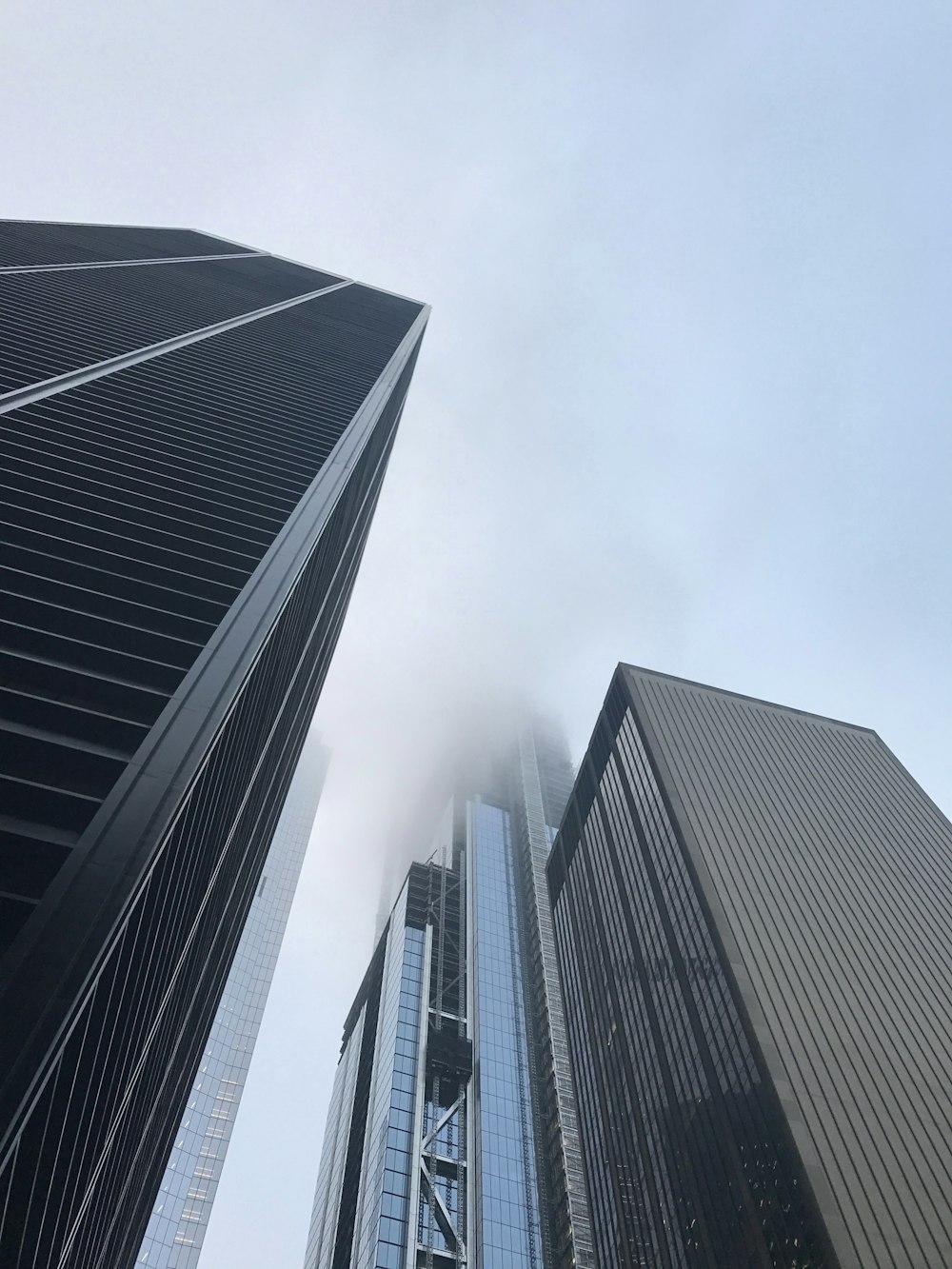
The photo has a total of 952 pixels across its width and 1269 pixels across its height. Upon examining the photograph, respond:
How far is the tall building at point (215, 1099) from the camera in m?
114

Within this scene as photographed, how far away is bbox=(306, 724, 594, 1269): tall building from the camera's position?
349ft

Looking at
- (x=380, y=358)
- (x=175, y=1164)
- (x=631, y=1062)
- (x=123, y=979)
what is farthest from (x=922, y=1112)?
(x=175, y=1164)

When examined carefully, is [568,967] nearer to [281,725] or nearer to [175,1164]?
[175,1164]

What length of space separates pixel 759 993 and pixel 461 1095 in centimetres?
8246

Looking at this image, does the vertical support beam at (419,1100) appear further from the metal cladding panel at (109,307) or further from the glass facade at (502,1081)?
the metal cladding panel at (109,307)

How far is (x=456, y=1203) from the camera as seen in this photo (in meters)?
111

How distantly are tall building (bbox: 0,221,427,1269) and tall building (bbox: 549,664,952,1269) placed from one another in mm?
34610

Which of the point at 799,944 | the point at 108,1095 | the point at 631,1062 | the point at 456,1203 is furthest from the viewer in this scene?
the point at 456,1203

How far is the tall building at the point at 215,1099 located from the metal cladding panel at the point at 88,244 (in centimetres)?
8456

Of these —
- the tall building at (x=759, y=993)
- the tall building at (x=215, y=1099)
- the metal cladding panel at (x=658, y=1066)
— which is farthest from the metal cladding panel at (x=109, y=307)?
the tall building at (x=215, y=1099)

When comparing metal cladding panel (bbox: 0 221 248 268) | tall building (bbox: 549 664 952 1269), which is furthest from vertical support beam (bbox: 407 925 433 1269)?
metal cladding panel (bbox: 0 221 248 268)

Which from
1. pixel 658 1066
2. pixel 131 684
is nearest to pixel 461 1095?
pixel 658 1066

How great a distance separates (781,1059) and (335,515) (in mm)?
43676

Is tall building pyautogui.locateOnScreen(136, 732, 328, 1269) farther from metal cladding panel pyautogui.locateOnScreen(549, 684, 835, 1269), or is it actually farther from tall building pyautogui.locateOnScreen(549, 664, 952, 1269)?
tall building pyautogui.locateOnScreen(549, 664, 952, 1269)
